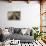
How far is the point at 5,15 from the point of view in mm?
5539

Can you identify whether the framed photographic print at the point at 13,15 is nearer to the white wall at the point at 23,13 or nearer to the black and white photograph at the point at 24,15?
the black and white photograph at the point at 24,15

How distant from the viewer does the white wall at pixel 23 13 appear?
5539 mm

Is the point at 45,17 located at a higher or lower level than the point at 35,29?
higher

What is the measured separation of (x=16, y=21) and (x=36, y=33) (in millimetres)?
1123

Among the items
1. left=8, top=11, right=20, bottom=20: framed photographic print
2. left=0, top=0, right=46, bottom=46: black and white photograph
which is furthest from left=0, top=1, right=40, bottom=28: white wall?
left=8, top=11, right=20, bottom=20: framed photographic print

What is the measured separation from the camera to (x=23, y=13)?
5590 millimetres

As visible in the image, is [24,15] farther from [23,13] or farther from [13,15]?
[13,15]

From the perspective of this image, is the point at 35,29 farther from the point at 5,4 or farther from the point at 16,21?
the point at 5,4

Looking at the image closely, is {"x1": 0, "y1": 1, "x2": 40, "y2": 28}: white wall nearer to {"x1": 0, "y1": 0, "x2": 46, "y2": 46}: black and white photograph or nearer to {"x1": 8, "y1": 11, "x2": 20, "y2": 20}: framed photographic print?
{"x1": 0, "y1": 0, "x2": 46, "y2": 46}: black and white photograph

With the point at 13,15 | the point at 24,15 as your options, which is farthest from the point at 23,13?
the point at 13,15

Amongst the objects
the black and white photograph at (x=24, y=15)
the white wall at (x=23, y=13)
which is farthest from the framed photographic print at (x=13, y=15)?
the white wall at (x=23, y=13)

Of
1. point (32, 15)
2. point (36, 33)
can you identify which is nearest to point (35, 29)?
point (36, 33)

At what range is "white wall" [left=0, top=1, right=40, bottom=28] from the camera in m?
5.54

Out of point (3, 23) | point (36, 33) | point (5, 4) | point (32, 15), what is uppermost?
point (5, 4)
